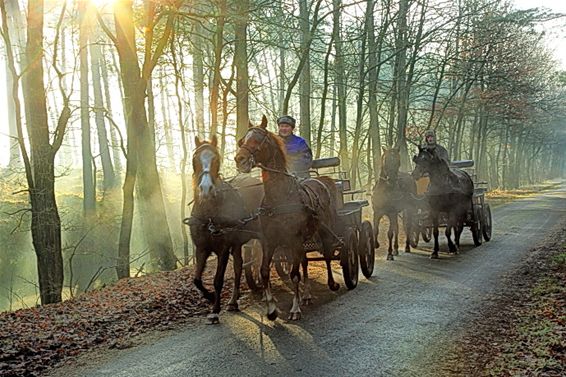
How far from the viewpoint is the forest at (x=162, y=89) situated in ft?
36.2

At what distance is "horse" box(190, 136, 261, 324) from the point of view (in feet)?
23.9

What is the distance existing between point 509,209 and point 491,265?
608 inches

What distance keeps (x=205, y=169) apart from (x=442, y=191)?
23.9 feet

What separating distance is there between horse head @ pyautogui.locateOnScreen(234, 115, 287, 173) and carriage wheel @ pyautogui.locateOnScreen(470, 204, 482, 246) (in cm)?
797

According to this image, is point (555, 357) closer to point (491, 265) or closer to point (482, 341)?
point (482, 341)

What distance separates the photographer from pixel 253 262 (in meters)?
9.79

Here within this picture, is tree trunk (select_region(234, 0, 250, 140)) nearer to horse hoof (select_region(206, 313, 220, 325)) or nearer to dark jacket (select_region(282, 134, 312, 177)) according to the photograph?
dark jacket (select_region(282, 134, 312, 177))

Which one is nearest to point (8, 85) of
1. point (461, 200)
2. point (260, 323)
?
point (461, 200)

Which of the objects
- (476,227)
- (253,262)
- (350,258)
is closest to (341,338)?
(350,258)

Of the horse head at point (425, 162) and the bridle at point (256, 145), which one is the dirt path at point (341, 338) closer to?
the bridle at point (256, 145)

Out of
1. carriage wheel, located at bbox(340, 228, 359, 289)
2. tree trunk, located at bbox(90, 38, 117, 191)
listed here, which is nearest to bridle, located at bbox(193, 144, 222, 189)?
carriage wheel, located at bbox(340, 228, 359, 289)

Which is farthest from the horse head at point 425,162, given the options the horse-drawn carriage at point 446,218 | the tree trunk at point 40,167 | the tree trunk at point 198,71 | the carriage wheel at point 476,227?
the tree trunk at point 40,167

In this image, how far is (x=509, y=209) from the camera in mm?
26000

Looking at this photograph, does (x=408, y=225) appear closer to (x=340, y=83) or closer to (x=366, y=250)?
(x=366, y=250)
